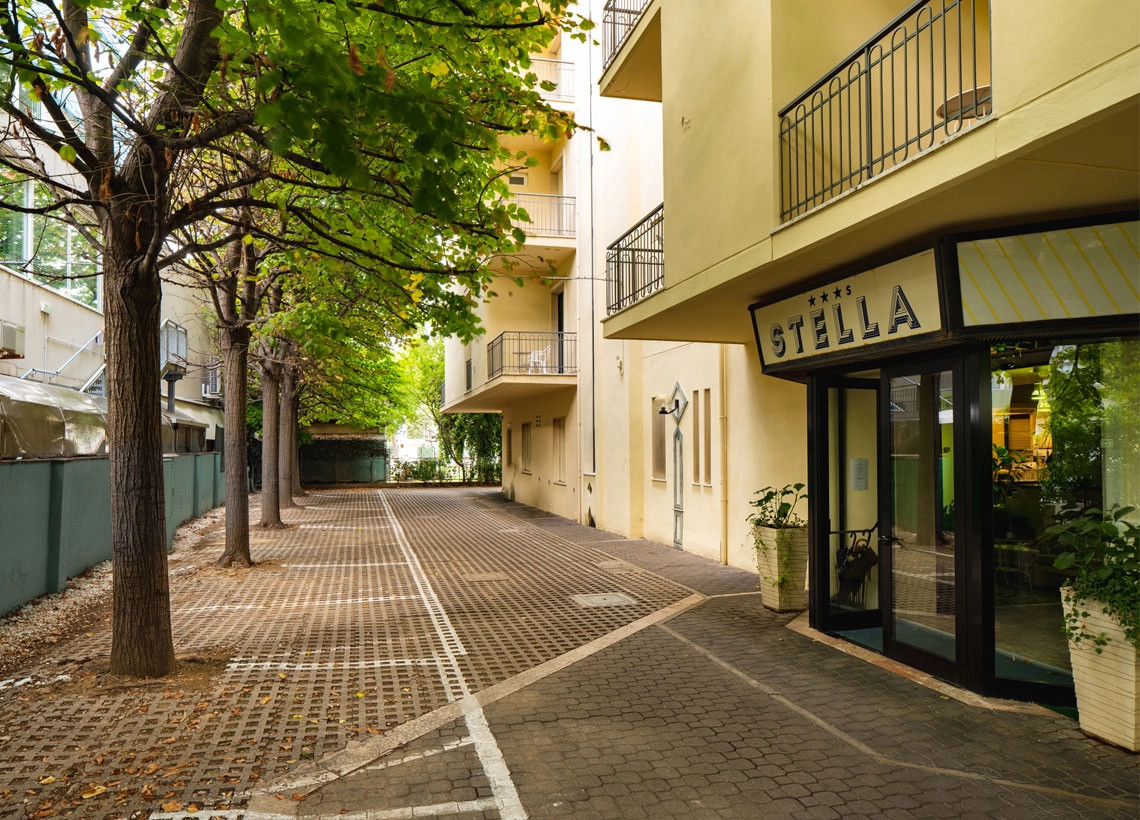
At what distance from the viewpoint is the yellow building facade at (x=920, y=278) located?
4.40 meters

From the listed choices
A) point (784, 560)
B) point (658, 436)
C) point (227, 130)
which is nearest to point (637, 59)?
point (227, 130)

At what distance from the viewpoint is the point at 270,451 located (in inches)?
682

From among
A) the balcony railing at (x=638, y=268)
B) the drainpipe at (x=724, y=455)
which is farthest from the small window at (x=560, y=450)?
the balcony railing at (x=638, y=268)

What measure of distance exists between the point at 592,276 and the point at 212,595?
1101 cm

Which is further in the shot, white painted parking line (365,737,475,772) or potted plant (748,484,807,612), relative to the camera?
potted plant (748,484,807,612)

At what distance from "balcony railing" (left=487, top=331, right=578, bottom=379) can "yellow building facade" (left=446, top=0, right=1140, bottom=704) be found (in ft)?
31.4

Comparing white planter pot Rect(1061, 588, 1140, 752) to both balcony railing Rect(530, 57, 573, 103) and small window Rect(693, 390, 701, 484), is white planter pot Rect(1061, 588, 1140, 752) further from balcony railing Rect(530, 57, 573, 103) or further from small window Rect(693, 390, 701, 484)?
balcony railing Rect(530, 57, 573, 103)

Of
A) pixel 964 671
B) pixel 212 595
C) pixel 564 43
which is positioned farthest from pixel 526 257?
pixel 964 671

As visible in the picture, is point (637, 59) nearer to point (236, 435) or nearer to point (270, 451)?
point (236, 435)

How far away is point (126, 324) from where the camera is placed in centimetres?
607

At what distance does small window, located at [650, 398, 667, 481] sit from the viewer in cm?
1499

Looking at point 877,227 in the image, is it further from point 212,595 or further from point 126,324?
point 212,595

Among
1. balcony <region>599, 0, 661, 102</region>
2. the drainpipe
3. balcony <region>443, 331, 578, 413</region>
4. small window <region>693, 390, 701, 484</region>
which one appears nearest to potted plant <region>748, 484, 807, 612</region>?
the drainpipe

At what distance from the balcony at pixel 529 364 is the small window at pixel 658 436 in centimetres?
479
